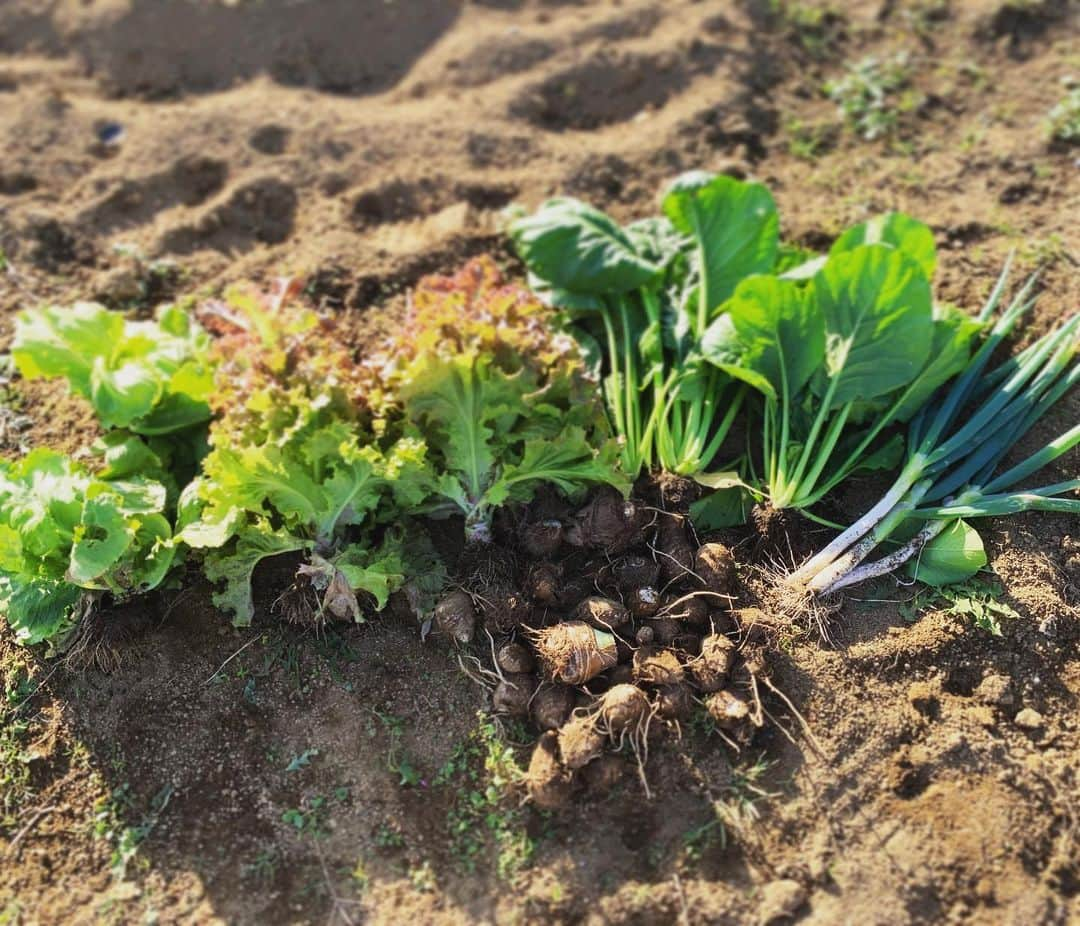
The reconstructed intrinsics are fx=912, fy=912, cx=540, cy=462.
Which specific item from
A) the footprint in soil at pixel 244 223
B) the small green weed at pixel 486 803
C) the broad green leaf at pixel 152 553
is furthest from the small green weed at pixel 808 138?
the broad green leaf at pixel 152 553

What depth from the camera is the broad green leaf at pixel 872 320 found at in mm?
3184

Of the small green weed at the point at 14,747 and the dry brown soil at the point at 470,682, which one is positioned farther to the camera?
the small green weed at the point at 14,747

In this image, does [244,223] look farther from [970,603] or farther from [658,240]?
[970,603]

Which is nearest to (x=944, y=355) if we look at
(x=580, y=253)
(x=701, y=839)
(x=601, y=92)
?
(x=580, y=253)

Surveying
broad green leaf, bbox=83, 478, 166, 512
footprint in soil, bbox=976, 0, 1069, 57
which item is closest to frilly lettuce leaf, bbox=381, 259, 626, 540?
broad green leaf, bbox=83, 478, 166, 512

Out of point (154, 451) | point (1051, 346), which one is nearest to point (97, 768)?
point (154, 451)

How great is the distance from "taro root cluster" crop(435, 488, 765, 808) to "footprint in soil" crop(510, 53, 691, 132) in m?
2.48

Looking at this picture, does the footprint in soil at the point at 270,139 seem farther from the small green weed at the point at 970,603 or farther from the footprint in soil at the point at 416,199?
the small green weed at the point at 970,603

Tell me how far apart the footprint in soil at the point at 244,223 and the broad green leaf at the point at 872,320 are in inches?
102

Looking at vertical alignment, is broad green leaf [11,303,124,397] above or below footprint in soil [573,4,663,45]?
below

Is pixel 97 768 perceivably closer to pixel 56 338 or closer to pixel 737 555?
pixel 56 338

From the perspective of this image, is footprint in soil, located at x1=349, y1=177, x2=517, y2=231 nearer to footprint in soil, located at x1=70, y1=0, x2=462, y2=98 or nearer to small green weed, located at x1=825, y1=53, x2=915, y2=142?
footprint in soil, located at x1=70, y1=0, x2=462, y2=98

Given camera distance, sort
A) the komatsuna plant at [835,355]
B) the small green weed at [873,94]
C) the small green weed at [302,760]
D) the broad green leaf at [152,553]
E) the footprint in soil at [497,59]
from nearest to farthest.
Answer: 1. the small green weed at [302,760]
2. the broad green leaf at [152,553]
3. the komatsuna plant at [835,355]
4. the small green weed at [873,94]
5. the footprint in soil at [497,59]

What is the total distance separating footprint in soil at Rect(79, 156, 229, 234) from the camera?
4422 millimetres
